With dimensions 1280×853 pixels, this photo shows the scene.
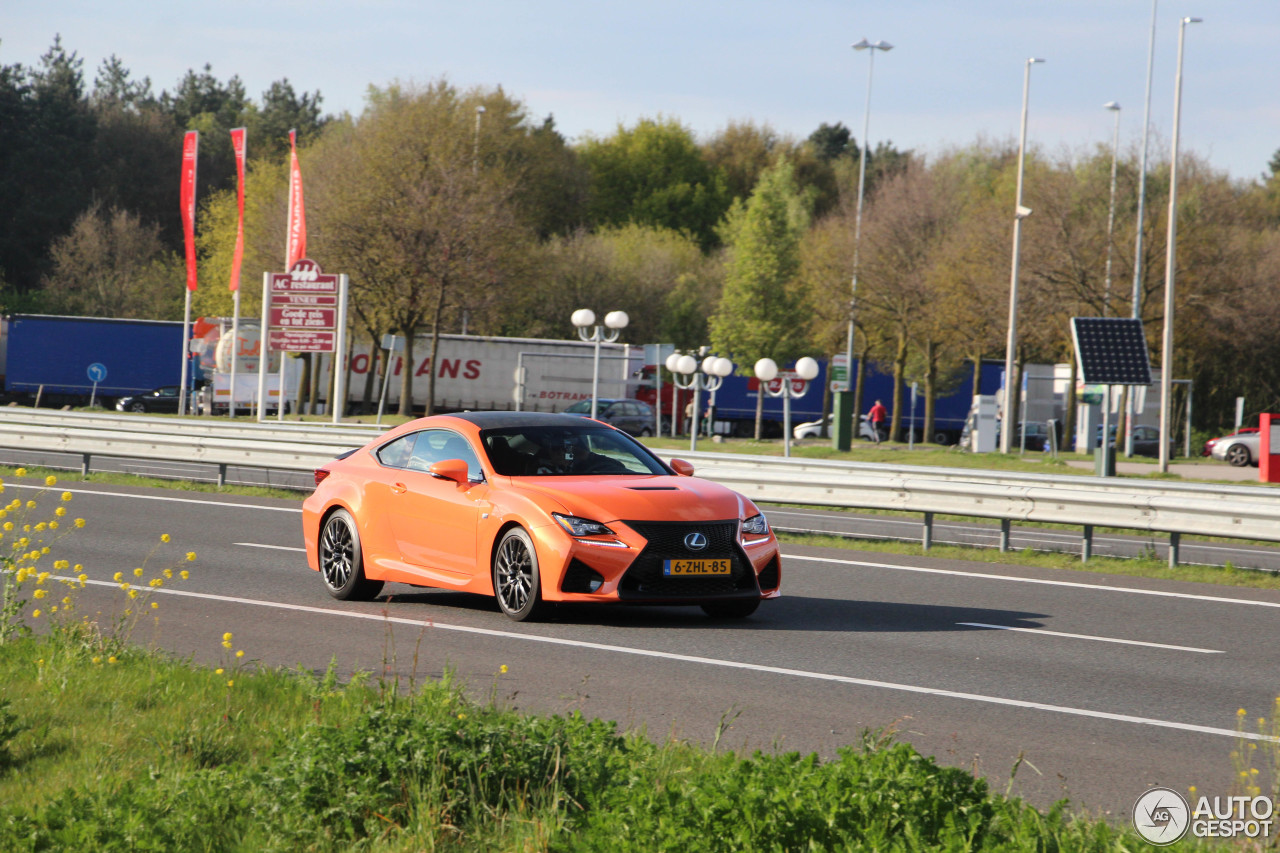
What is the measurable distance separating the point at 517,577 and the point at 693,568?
1.27m

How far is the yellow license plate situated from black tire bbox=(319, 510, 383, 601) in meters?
2.72

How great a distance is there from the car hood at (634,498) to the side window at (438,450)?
562 millimetres

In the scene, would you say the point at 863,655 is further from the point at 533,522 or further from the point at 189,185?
the point at 189,185

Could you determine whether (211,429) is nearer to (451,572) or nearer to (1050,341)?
(451,572)

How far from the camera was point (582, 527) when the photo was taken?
29.9ft

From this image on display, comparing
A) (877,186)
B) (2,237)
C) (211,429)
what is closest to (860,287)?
(877,186)

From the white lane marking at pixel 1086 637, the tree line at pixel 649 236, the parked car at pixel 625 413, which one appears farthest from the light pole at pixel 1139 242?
the white lane marking at pixel 1086 637

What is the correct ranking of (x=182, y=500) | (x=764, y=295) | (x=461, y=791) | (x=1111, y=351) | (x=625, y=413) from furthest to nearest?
(x=764, y=295) → (x=625, y=413) → (x=1111, y=351) → (x=182, y=500) → (x=461, y=791)

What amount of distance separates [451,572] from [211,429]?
14.1 m

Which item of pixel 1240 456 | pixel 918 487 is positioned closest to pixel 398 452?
pixel 918 487

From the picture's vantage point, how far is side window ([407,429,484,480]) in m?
10.2

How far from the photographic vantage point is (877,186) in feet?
212

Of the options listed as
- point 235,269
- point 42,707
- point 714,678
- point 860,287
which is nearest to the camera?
point 42,707

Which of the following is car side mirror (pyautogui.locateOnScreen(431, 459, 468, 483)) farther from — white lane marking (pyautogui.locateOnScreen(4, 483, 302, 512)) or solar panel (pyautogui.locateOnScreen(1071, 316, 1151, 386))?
solar panel (pyautogui.locateOnScreen(1071, 316, 1151, 386))
